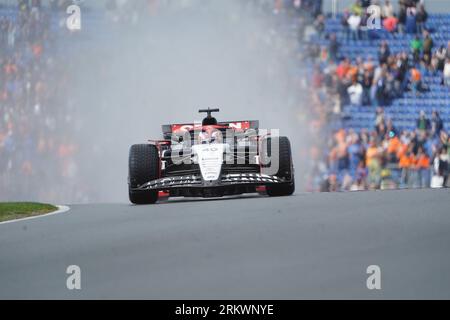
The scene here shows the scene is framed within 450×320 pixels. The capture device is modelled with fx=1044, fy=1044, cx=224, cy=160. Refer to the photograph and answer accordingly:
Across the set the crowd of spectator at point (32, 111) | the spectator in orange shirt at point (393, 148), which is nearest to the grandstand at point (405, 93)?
the spectator in orange shirt at point (393, 148)

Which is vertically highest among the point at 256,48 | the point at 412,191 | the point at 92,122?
the point at 256,48

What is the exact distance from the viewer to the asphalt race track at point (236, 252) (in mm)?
6559

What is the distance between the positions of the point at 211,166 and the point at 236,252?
6173 mm

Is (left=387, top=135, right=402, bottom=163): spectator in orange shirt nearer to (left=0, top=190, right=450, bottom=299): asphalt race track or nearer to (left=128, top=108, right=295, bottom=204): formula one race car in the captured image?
(left=128, top=108, right=295, bottom=204): formula one race car

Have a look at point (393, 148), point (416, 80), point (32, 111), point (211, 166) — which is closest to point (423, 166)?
point (393, 148)

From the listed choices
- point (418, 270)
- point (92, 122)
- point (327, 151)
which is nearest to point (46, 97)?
point (92, 122)

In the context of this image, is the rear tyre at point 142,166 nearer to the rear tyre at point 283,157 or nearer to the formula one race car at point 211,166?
the formula one race car at point 211,166

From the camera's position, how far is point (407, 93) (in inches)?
958

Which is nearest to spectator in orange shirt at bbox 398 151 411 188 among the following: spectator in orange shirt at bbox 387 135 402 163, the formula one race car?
spectator in orange shirt at bbox 387 135 402 163

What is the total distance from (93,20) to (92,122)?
2805 mm

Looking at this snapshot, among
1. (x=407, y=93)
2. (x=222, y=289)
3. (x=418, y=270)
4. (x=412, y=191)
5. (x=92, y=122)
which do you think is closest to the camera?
(x=222, y=289)

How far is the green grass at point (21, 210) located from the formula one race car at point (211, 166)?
1.28m

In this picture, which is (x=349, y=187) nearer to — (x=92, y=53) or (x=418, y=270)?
(x=92, y=53)

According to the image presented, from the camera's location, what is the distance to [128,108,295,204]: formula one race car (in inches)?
566
